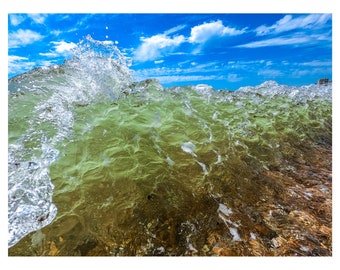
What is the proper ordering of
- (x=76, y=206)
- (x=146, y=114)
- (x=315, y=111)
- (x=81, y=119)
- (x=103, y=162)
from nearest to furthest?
(x=76, y=206) < (x=103, y=162) < (x=81, y=119) < (x=146, y=114) < (x=315, y=111)

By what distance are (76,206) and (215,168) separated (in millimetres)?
1955

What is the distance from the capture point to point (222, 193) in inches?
125

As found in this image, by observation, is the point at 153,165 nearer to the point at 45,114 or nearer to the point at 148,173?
the point at 148,173

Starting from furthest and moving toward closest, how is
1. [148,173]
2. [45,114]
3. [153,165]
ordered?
[45,114]
[153,165]
[148,173]

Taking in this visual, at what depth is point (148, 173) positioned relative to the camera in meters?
3.40

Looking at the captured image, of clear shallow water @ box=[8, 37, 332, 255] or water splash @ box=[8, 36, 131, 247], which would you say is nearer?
clear shallow water @ box=[8, 37, 332, 255]

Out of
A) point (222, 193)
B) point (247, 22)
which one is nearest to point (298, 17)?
point (247, 22)

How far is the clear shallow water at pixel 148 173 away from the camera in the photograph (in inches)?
99.9

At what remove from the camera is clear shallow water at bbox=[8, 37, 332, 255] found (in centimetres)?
254

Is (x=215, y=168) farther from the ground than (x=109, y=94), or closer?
closer

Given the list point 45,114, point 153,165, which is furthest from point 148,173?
point 45,114

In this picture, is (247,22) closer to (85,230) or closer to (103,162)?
(103,162)
